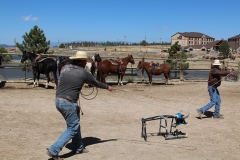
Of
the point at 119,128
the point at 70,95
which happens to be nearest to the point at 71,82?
the point at 70,95

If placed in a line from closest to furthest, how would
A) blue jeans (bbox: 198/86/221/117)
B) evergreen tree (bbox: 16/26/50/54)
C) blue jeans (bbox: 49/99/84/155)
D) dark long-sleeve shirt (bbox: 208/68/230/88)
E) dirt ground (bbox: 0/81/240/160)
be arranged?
blue jeans (bbox: 49/99/84/155), dirt ground (bbox: 0/81/240/160), dark long-sleeve shirt (bbox: 208/68/230/88), blue jeans (bbox: 198/86/221/117), evergreen tree (bbox: 16/26/50/54)

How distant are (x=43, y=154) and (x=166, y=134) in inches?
108

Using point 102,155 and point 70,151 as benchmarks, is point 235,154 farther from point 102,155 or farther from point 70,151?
point 70,151

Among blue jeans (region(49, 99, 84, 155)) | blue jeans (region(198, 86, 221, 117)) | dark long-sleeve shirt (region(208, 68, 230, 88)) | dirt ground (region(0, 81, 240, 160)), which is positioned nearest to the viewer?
blue jeans (region(49, 99, 84, 155))

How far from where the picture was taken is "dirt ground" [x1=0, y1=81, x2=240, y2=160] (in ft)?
20.3

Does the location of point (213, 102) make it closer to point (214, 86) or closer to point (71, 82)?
point (214, 86)

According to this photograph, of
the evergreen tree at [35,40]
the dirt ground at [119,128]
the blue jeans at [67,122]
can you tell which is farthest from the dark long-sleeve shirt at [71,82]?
the evergreen tree at [35,40]

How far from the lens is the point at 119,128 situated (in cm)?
811

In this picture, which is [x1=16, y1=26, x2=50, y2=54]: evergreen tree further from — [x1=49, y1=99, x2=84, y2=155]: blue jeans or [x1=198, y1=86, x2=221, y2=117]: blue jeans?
[x1=49, y1=99, x2=84, y2=155]: blue jeans

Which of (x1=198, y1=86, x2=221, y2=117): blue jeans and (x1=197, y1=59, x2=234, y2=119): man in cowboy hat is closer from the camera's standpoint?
(x1=197, y1=59, x2=234, y2=119): man in cowboy hat

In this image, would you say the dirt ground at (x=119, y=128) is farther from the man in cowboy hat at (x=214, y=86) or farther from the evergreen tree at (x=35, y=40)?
the evergreen tree at (x=35, y=40)

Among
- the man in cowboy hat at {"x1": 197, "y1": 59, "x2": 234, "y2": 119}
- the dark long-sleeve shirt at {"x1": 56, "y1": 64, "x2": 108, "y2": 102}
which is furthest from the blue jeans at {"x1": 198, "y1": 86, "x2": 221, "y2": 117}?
the dark long-sleeve shirt at {"x1": 56, "y1": 64, "x2": 108, "y2": 102}

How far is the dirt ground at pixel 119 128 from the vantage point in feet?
20.3

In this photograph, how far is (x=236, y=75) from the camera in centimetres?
1881
